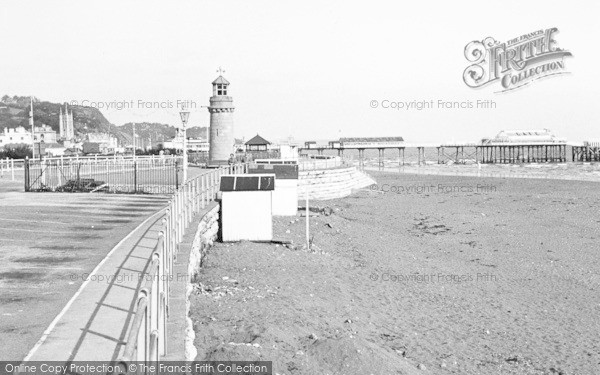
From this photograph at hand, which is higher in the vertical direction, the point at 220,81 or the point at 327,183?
the point at 220,81

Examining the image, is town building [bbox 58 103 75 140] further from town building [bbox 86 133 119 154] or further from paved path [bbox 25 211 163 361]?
paved path [bbox 25 211 163 361]

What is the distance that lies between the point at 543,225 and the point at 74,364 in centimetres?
2329

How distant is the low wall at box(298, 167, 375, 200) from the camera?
3400cm

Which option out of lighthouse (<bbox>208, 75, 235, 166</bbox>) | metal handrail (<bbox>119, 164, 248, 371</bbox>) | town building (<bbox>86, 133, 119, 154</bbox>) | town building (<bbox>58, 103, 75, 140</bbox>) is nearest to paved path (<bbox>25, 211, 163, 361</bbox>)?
metal handrail (<bbox>119, 164, 248, 371</bbox>)

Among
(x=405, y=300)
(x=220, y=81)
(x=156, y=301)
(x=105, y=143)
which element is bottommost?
(x=405, y=300)

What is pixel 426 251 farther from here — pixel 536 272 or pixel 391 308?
pixel 391 308

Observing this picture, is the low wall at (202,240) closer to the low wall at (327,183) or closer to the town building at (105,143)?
the low wall at (327,183)

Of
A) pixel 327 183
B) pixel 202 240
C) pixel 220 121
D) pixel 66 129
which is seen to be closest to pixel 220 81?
pixel 220 121

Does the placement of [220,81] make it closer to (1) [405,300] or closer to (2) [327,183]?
(2) [327,183]

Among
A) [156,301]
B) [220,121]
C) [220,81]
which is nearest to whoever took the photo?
[156,301]

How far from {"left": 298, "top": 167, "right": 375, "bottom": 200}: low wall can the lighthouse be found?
28.0 ft

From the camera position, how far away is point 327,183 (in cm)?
3641

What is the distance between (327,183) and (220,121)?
10517mm

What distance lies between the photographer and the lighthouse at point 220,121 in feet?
141
